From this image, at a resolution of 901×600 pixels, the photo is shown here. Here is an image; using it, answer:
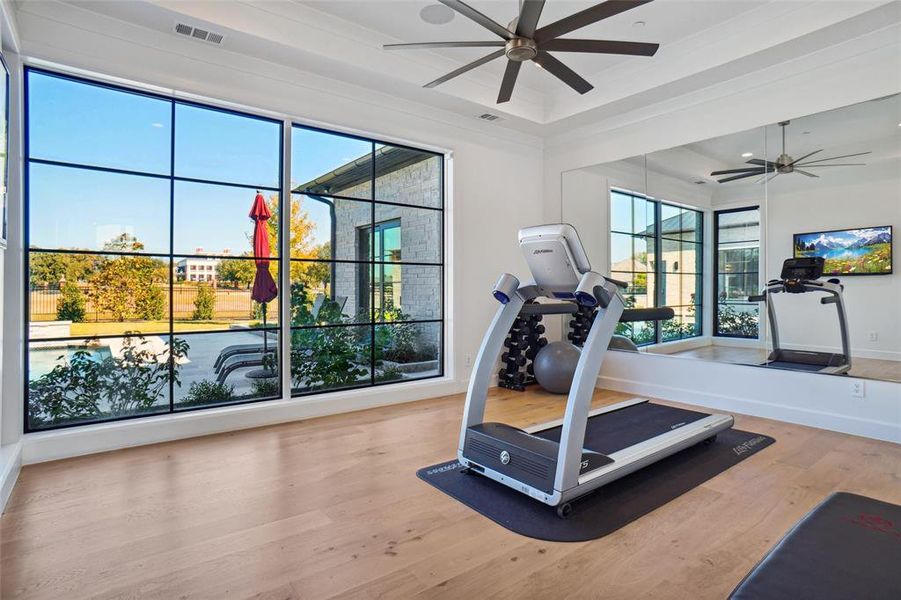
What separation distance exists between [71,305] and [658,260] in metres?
5.41

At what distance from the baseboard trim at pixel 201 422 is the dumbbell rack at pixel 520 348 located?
3.24 ft

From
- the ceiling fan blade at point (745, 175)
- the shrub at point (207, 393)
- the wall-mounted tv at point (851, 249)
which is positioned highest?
the ceiling fan blade at point (745, 175)

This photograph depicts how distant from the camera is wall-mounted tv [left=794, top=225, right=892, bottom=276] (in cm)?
386

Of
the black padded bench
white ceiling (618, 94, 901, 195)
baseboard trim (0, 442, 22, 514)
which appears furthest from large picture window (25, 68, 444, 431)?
→ the black padded bench

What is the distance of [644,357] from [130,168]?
5173 mm

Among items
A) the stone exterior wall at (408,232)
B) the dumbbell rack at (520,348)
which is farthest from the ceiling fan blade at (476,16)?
the dumbbell rack at (520,348)

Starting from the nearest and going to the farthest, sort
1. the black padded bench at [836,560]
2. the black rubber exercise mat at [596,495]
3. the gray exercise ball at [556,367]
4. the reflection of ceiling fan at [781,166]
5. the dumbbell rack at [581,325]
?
the black padded bench at [836,560], the black rubber exercise mat at [596,495], the reflection of ceiling fan at [781,166], the gray exercise ball at [556,367], the dumbbell rack at [581,325]

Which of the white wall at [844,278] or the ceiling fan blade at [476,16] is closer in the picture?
the ceiling fan blade at [476,16]

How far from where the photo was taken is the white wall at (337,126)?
3406mm

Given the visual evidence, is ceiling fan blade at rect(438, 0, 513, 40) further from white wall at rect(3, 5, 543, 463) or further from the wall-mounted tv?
the wall-mounted tv

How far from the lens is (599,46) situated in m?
3.08

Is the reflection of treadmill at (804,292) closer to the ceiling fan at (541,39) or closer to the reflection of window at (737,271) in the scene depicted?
the reflection of window at (737,271)

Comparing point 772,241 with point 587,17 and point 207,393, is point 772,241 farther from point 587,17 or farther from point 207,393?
point 207,393

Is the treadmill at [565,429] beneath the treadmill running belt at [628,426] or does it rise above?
above
